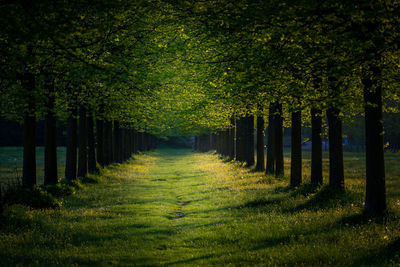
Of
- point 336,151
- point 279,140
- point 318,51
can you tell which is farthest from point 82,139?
point 318,51

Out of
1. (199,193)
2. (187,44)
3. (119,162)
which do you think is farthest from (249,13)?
(119,162)

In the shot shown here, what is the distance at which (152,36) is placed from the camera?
59.8ft

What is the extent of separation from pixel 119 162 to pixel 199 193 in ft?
73.9

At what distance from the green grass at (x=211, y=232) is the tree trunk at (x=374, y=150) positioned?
585 millimetres

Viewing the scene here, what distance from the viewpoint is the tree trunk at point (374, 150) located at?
12172 mm

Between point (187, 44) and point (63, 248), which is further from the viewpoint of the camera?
point (187, 44)

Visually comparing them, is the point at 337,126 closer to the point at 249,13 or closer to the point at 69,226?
the point at 249,13

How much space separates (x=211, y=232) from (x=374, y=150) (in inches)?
242

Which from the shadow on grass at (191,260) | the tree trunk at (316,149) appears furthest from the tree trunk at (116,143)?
the shadow on grass at (191,260)

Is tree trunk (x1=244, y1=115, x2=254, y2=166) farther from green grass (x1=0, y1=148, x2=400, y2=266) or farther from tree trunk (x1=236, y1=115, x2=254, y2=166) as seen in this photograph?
green grass (x1=0, y1=148, x2=400, y2=266)

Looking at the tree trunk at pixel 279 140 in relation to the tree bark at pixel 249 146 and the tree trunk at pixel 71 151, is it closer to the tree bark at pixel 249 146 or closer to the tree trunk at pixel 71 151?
the tree bark at pixel 249 146

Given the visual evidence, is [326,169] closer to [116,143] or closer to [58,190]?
[116,143]

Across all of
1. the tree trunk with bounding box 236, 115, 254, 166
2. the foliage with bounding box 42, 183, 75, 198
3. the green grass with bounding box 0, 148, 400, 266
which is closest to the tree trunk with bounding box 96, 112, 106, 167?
the foliage with bounding box 42, 183, 75, 198

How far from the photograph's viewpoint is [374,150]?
12.3 metres
